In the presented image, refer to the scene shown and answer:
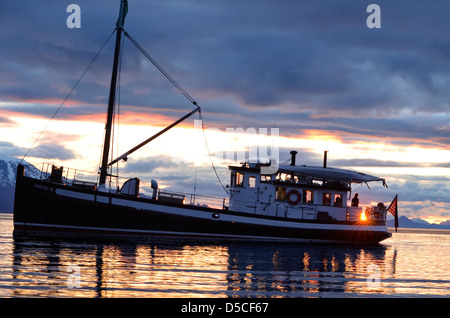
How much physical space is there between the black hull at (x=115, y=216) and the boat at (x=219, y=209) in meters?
0.07

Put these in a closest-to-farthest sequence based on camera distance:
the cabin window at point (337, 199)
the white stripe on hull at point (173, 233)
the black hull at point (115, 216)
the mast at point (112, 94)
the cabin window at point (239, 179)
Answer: the black hull at point (115, 216), the white stripe on hull at point (173, 233), the mast at point (112, 94), the cabin window at point (239, 179), the cabin window at point (337, 199)

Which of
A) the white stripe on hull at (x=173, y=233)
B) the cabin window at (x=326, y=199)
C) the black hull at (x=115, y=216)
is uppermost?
the cabin window at (x=326, y=199)

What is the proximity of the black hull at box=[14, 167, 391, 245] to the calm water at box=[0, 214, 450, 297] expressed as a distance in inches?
140

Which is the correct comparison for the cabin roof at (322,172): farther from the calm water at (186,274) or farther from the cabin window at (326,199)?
the calm water at (186,274)

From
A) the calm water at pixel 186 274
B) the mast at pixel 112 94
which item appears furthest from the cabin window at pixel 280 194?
the mast at pixel 112 94

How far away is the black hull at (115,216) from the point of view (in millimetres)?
37562

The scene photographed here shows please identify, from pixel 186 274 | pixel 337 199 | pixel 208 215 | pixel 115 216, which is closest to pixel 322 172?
pixel 337 199

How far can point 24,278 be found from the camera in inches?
721

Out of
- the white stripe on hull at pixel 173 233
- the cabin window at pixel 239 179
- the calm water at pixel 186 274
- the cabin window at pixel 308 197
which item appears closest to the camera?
the calm water at pixel 186 274

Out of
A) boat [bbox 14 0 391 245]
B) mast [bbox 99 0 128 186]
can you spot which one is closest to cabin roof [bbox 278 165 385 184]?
boat [bbox 14 0 391 245]

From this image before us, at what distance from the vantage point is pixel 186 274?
21906mm

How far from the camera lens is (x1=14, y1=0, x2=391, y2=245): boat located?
37719mm
